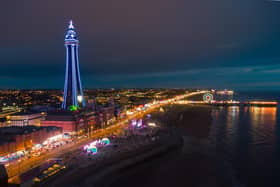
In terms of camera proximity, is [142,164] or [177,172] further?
[142,164]

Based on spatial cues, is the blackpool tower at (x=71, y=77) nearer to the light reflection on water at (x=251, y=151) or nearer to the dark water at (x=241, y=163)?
the dark water at (x=241, y=163)

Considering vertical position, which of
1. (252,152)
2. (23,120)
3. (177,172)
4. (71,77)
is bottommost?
(177,172)

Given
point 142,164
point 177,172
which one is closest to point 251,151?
point 177,172

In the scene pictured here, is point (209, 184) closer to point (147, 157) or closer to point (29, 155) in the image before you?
point (147, 157)

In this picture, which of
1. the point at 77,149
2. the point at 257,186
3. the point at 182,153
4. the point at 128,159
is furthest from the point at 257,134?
the point at 77,149

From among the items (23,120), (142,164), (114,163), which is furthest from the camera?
(23,120)

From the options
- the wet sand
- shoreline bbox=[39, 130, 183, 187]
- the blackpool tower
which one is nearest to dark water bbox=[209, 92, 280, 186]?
the wet sand

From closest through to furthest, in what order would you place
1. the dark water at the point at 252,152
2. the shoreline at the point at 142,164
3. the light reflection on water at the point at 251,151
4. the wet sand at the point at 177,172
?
the shoreline at the point at 142,164 → the wet sand at the point at 177,172 → the dark water at the point at 252,152 → the light reflection on water at the point at 251,151

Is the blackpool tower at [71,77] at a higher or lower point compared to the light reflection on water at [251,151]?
higher

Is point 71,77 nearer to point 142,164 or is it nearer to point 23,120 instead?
point 23,120

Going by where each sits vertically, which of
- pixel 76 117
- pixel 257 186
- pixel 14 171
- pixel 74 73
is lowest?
pixel 257 186

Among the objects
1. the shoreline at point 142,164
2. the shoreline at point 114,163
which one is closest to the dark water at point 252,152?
the shoreline at point 142,164
